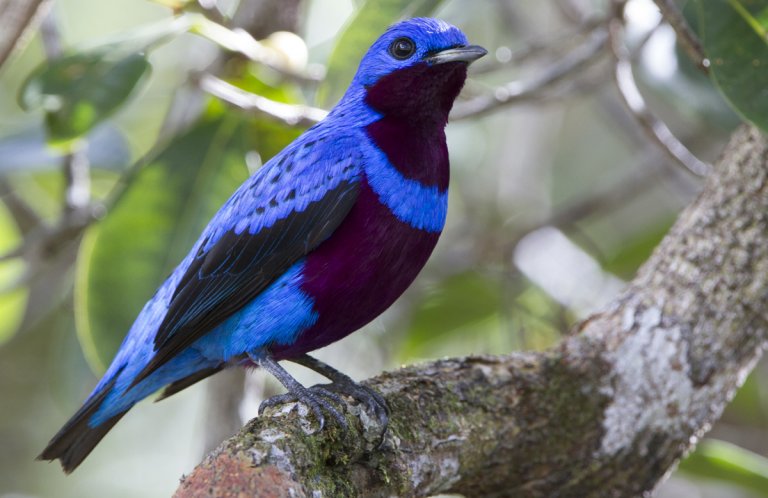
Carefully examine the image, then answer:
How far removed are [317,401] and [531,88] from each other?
2.38 metres

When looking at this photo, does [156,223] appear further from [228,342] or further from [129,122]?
[129,122]

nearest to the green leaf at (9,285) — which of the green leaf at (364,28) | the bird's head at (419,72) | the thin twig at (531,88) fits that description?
the green leaf at (364,28)

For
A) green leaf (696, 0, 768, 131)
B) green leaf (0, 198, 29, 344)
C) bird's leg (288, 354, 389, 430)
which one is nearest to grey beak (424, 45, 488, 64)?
green leaf (696, 0, 768, 131)

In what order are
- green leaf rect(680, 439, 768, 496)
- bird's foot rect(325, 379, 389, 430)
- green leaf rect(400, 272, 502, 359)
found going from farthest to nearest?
green leaf rect(400, 272, 502, 359) → green leaf rect(680, 439, 768, 496) → bird's foot rect(325, 379, 389, 430)

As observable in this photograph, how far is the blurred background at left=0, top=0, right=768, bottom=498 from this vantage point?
5.21 m

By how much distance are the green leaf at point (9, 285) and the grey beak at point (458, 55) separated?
2.91 metres

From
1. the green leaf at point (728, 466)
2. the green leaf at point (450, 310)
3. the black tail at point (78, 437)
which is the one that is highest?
the green leaf at point (450, 310)

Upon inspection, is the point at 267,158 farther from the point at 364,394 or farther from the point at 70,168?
the point at 364,394

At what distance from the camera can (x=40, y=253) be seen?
5848mm

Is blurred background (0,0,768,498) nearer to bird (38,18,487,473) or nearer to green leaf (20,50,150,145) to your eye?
green leaf (20,50,150,145)

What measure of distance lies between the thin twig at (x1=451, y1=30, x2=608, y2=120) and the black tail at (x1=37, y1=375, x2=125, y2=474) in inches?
87.9

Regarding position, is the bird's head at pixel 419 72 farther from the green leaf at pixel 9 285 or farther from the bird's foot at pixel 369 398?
the green leaf at pixel 9 285

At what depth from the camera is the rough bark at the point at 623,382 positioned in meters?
4.30

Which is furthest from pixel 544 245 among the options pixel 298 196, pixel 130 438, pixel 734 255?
pixel 130 438
